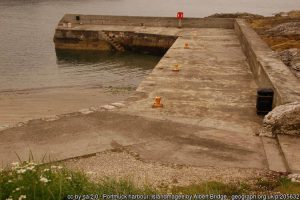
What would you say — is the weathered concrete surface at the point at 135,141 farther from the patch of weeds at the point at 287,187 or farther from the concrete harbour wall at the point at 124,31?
the concrete harbour wall at the point at 124,31

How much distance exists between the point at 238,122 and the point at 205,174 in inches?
105

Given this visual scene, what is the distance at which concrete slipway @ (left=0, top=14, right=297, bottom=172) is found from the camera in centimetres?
644

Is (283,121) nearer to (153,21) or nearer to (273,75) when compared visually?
(273,75)

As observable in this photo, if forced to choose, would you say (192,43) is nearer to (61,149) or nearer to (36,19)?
(61,149)

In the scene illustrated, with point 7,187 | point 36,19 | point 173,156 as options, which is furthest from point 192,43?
point 36,19

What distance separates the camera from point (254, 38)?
50.7 feet

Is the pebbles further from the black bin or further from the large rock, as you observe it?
the black bin

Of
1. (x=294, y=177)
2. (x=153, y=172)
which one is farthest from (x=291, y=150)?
(x=153, y=172)

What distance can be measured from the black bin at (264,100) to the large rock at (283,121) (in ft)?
3.14

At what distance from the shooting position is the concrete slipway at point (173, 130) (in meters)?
6.44

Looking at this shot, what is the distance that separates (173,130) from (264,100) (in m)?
2.18

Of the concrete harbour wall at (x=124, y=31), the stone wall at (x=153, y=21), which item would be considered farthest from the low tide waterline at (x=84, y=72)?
the stone wall at (x=153, y=21)

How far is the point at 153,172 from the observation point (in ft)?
19.1

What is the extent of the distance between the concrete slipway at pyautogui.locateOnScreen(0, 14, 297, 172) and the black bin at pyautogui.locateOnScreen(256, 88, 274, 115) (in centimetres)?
19
